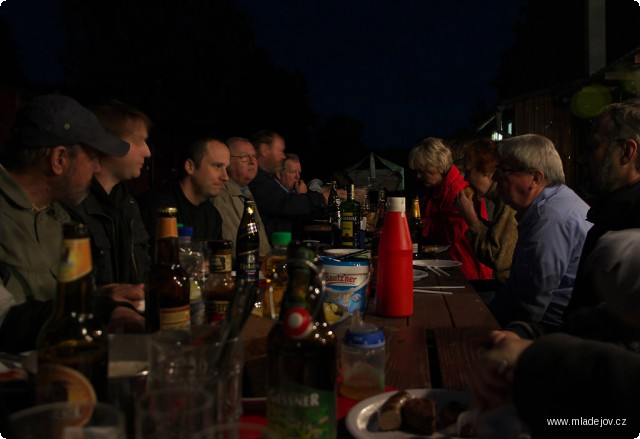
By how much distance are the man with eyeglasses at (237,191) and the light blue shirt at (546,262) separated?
8.16ft

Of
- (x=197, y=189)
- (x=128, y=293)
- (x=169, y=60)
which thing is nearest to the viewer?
(x=128, y=293)

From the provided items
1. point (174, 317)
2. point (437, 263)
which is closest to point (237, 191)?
point (437, 263)

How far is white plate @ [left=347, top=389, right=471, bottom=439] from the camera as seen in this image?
1071 mm

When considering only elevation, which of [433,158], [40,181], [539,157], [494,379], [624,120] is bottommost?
[494,379]

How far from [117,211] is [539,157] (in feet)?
8.46

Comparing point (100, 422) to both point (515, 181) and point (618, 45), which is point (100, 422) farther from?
point (618, 45)

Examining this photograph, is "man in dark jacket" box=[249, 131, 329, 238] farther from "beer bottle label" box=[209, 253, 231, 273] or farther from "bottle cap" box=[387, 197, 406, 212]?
"beer bottle label" box=[209, 253, 231, 273]

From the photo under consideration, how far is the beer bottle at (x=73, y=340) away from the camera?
0.96m

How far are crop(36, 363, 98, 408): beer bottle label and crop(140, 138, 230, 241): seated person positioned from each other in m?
3.30

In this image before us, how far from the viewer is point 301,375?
38.8 inches

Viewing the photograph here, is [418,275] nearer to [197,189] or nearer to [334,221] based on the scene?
[197,189]

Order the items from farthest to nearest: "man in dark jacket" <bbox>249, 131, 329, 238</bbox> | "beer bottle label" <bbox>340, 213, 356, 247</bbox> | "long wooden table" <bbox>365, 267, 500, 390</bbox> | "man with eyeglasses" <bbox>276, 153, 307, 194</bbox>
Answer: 1. "man with eyeglasses" <bbox>276, 153, 307, 194</bbox>
2. "man in dark jacket" <bbox>249, 131, 329, 238</bbox>
3. "beer bottle label" <bbox>340, 213, 356, 247</bbox>
4. "long wooden table" <bbox>365, 267, 500, 390</bbox>

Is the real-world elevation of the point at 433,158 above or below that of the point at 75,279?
above

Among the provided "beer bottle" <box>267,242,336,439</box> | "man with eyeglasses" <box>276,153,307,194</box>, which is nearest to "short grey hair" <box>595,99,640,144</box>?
"beer bottle" <box>267,242,336,439</box>
